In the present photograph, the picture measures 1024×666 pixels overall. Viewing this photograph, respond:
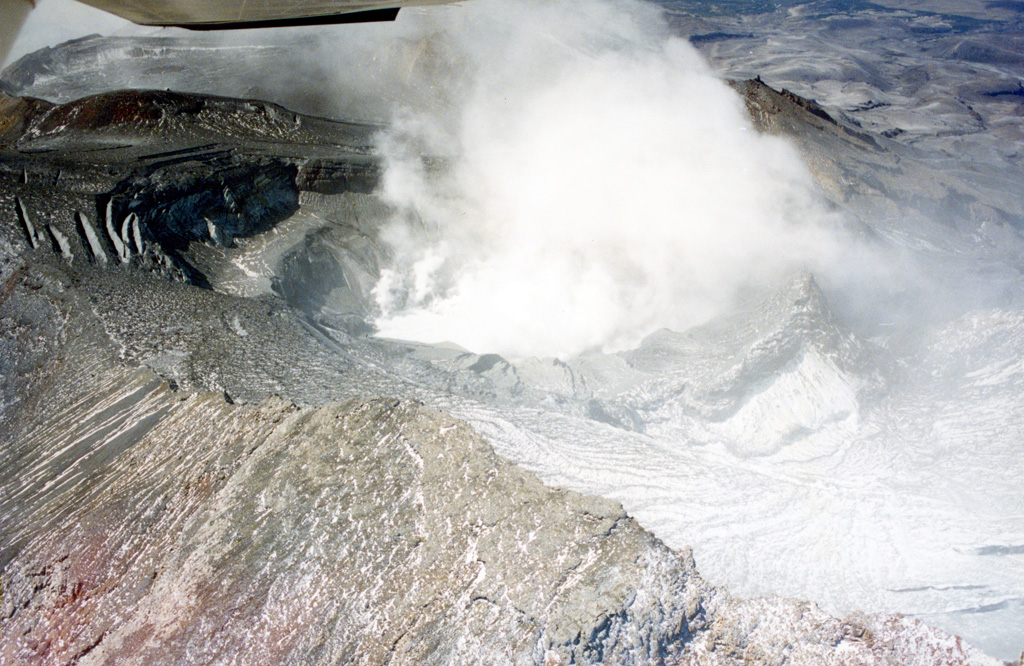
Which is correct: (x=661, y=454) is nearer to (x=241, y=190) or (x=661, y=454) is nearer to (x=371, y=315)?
(x=371, y=315)

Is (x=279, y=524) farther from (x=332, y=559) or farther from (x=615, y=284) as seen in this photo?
(x=615, y=284)

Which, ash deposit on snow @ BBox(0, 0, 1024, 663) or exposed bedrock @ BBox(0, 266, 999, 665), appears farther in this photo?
ash deposit on snow @ BBox(0, 0, 1024, 663)

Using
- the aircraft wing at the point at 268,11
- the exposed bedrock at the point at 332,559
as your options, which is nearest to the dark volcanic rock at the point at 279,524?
the exposed bedrock at the point at 332,559

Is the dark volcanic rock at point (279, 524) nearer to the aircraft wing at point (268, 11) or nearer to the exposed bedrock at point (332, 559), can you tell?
the exposed bedrock at point (332, 559)

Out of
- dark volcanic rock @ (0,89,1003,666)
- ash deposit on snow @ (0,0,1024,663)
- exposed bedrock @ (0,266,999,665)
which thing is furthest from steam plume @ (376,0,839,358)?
exposed bedrock @ (0,266,999,665)

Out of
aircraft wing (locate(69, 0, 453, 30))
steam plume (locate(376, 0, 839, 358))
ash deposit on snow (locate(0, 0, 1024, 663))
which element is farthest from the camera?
steam plume (locate(376, 0, 839, 358))

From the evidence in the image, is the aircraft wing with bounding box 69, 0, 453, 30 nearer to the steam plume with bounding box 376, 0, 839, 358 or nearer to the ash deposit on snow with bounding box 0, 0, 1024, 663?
the ash deposit on snow with bounding box 0, 0, 1024, 663

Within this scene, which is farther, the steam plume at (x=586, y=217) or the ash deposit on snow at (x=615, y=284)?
the steam plume at (x=586, y=217)

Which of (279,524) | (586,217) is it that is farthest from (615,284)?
(279,524)

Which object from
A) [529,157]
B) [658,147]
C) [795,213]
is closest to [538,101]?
[529,157]
